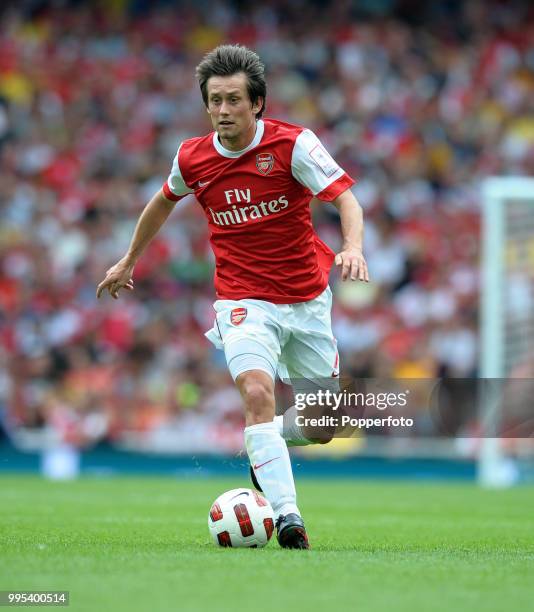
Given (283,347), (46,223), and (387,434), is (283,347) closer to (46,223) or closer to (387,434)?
(387,434)

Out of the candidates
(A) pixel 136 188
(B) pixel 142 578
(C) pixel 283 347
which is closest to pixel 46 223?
(A) pixel 136 188

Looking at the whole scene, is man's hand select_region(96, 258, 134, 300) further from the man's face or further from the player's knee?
the player's knee

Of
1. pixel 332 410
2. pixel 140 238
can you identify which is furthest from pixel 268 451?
pixel 140 238

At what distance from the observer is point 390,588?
193 inches

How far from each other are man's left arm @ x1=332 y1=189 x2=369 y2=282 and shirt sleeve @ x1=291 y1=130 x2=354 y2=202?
6 cm

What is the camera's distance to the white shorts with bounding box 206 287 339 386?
649 cm

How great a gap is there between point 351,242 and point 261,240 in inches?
27.8

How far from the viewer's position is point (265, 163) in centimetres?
677

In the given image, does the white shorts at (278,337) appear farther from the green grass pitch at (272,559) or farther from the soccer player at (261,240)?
the green grass pitch at (272,559)

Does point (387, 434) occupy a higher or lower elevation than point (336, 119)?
lower

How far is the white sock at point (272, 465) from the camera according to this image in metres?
6.33

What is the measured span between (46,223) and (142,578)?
14490mm

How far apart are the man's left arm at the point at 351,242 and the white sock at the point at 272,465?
897 millimetres

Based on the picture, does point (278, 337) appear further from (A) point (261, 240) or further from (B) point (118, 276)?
(B) point (118, 276)
